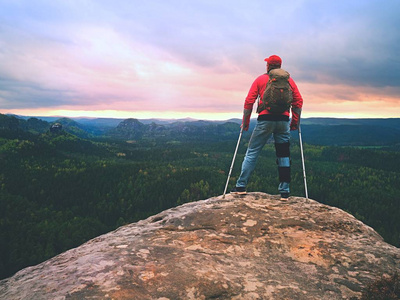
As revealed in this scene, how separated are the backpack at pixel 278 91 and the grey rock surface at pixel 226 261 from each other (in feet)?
12.2

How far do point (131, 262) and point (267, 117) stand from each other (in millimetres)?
6264

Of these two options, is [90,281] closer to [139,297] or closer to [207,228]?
[139,297]

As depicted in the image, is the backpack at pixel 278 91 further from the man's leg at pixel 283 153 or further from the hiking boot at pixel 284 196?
the hiking boot at pixel 284 196

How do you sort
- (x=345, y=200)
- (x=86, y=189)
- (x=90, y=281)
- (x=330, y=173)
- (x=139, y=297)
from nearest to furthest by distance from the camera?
(x=139, y=297) → (x=90, y=281) → (x=345, y=200) → (x=86, y=189) → (x=330, y=173)

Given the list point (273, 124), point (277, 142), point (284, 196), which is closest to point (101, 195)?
point (284, 196)

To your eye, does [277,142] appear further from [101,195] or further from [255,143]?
[101,195]

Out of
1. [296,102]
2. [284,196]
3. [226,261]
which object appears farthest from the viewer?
[284,196]

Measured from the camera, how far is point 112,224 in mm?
94125

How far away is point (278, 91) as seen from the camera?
25.0 feet

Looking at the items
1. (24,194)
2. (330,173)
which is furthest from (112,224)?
(330,173)

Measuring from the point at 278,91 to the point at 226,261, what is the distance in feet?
18.1

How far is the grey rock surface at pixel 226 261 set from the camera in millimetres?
4305

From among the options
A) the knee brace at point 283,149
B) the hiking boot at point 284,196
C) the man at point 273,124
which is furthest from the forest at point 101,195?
the knee brace at point 283,149

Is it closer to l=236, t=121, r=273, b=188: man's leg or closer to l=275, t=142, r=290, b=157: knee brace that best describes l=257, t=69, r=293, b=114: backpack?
l=236, t=121, r=273, b=188: man's leg
